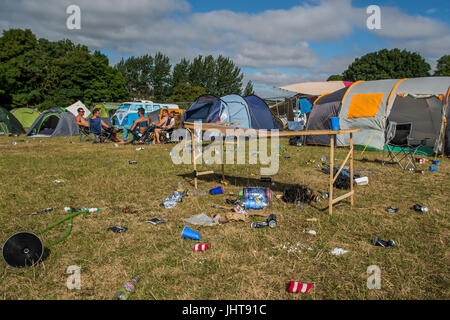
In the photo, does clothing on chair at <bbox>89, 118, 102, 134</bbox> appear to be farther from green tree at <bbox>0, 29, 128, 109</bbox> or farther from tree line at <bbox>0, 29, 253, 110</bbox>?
green tree at <bbox>0, 29, 128, 109</bbox>

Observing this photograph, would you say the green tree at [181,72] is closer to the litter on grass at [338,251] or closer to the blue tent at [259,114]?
the blue tent at [259,114]

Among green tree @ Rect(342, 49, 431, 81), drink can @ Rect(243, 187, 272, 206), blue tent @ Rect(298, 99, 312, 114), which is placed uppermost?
green tree @ Rect(342, 49, 431, 81)

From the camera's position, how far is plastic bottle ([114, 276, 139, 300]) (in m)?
2.46

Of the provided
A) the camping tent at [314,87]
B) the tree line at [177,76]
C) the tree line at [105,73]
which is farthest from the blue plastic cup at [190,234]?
the tree line at [177,76]

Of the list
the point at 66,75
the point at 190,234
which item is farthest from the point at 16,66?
the point at 190,234

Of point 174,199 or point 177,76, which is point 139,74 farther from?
point 174,199

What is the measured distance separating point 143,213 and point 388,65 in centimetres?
5523

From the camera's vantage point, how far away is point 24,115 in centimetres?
2247

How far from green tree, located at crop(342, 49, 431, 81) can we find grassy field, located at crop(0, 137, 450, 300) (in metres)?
50.8

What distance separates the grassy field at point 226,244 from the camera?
2.61 m

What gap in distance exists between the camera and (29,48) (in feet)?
132

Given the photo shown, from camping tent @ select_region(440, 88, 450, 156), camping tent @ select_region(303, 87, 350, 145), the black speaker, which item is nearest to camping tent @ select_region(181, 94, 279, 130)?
camping tent @ select_region(303, 87, 350, 145)

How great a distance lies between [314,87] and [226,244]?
26100 millimetres
